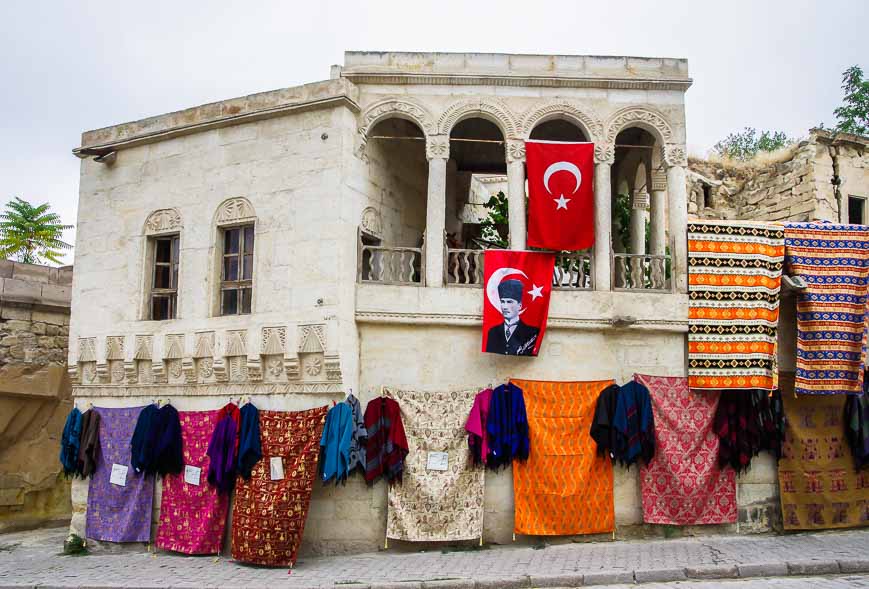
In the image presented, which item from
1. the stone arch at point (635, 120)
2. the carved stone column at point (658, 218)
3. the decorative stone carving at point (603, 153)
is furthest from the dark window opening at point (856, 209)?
the decorative stone carving at point (603, 153)

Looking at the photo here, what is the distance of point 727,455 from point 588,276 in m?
3.35

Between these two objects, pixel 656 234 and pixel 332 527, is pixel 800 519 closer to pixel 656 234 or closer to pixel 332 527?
pixel 656 234

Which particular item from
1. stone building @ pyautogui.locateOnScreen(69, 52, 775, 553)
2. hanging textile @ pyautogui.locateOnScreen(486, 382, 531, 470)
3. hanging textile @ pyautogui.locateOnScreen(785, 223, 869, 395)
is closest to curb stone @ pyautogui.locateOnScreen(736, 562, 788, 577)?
stone building @ pyautogui.locateOnScreen(69, 52, 775, 553)

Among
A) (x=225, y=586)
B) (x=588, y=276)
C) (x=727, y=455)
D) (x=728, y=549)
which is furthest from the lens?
(x=588, y=276)

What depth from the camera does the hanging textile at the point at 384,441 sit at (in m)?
10.0

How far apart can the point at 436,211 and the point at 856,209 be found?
426 inches

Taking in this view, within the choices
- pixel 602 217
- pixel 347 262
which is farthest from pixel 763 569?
pixel 347 262

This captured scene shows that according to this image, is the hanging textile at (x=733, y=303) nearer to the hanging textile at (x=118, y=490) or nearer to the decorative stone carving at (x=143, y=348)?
the decorative stone carving at (x=143, y=348)

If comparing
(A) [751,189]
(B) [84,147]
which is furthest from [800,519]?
(B) [84,147]

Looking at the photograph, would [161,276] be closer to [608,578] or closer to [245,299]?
[245,299]

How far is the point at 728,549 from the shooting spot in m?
9.58

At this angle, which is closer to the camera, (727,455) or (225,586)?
(225,586)

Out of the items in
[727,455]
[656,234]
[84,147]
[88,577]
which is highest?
[84,147]

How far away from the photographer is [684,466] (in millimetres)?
10336
